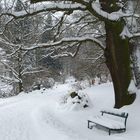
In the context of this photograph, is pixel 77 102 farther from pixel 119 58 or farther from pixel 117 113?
pixel 117 113

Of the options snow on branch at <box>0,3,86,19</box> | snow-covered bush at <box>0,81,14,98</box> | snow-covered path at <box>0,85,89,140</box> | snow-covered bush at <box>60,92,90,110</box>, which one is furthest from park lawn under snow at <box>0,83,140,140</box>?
snow-covered bush at <box>0,81,14,98</box>

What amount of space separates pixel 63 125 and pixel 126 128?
3.06 metres

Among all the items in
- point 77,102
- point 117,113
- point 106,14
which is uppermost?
point 106,14

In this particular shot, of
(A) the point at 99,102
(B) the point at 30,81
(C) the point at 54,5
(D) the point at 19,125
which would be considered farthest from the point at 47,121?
(B) the point at 30,81

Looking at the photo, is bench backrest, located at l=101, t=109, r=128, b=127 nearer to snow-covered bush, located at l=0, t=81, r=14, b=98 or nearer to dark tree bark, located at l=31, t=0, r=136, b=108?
dark tree bark, located at l=31, t=0, r=136, b=108

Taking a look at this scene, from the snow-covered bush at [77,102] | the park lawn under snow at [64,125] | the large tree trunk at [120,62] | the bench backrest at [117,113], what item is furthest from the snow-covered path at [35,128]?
the large tree trunk at [120,62]

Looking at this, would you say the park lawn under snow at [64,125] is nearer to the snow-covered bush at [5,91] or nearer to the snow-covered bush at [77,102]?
the snow-covered bush at [77,102]

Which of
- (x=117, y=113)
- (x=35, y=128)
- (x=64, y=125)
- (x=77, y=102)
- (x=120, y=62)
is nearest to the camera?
(x=117, y=113)

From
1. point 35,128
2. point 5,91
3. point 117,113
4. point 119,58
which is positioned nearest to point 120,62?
point 119,58

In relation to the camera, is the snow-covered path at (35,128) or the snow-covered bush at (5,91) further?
the snow-covered bush at (5,91)

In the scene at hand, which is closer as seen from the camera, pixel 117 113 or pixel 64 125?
pixel 117 113

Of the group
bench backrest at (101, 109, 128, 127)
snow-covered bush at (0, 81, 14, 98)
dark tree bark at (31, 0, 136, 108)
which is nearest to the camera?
bench backrest at (101, 109, 128, 127)

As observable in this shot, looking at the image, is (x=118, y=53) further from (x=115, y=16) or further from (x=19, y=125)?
(x=19, y=125)

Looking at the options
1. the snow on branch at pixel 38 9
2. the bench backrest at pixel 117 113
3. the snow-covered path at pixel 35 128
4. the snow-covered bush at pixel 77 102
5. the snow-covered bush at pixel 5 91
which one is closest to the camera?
the bench backrest at pixel 117 113
